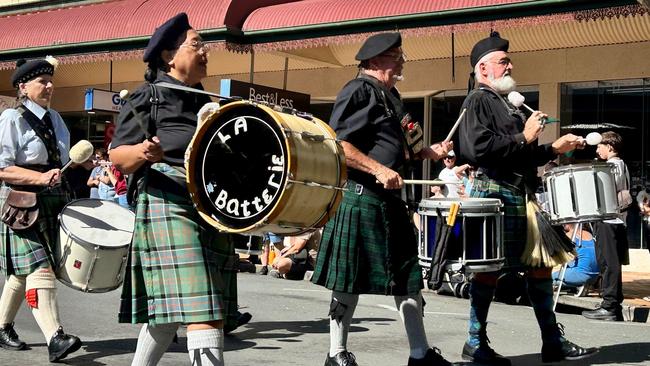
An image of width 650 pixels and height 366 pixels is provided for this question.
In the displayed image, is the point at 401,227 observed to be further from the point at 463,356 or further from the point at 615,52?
the point at 615,52

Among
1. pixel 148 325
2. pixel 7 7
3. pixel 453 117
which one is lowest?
pixel 148 325

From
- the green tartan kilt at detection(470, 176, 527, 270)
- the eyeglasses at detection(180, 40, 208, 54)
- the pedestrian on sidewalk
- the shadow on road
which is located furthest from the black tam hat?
the pedestrian on sidewalk

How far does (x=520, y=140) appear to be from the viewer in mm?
5789

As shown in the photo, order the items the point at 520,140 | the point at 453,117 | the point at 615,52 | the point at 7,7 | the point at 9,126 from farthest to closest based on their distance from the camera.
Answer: the point at 7,7
the point at 453,117
the point at 615,52
the point at 9,126
the point at 520,140

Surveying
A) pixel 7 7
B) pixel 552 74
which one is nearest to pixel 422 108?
pixel 552 74

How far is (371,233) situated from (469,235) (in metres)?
0.53

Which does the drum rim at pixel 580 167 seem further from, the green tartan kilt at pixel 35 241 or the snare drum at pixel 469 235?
the green tartan kilt at pixel 35 241

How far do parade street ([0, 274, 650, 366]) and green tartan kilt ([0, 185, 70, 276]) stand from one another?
565 millimetres

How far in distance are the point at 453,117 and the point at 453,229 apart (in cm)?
1063

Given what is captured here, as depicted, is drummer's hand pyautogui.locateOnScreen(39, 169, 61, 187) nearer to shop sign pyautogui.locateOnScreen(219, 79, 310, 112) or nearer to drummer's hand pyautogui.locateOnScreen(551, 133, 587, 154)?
drummer's hand pyautogui.locateOnScreen(551, 133, 587, 154)

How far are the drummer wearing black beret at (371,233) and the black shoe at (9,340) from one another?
213cm

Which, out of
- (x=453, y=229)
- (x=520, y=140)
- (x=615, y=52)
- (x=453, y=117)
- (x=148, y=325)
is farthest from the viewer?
(x=453, y=117)

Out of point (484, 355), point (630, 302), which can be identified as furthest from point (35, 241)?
point (630, 302)

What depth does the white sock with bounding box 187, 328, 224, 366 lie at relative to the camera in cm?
405
